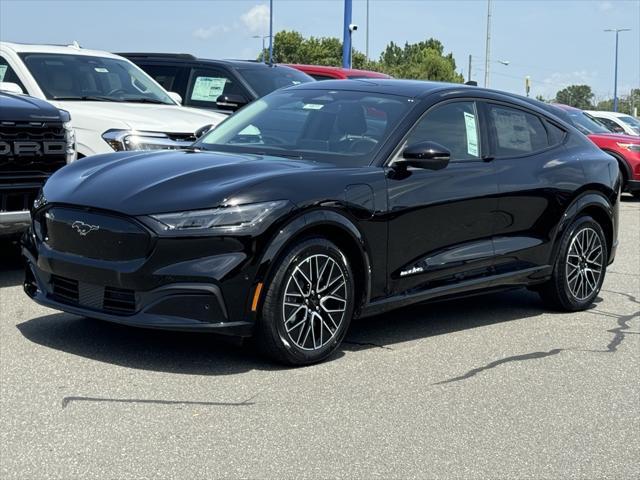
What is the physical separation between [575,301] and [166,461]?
4373mm

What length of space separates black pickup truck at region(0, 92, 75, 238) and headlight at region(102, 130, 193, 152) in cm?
90

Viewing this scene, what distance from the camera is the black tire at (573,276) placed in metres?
7.62

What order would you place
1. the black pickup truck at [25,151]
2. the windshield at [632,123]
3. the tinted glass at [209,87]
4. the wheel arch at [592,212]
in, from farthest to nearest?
the windshield at [632,123] → the tinted glass at [209,87] → the black pickup truck at [25,151] → the wheel arch at [592,212]

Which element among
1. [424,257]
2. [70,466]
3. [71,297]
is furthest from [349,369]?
[70,466]

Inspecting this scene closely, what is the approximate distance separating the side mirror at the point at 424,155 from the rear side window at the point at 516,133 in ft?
3.02

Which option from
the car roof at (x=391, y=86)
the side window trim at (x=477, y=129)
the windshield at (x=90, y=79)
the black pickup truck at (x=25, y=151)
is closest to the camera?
the side window trim at (x=477, y=129)

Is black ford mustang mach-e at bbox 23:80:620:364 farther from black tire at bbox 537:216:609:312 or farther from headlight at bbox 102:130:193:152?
headlight at bbox 102:130:193:152

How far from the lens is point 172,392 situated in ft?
17.1

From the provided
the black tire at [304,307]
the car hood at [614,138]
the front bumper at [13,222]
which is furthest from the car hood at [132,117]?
the car hood at [614,138]

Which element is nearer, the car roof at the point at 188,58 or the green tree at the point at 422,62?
the car roof at the point at 188,58

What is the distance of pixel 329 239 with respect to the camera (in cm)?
589

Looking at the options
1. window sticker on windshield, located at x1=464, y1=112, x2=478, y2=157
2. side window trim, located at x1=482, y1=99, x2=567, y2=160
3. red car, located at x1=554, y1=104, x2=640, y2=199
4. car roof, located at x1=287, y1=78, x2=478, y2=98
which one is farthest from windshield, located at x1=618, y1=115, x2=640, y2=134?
window sticker on windshield, located at x1=464, y1=112, x2=478, y2=157

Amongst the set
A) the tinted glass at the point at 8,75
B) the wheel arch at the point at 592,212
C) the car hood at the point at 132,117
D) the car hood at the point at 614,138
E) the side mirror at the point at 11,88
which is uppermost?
the tinted glass at the point at 8,75

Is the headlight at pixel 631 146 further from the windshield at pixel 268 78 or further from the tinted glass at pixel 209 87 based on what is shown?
the tinted glass at pixel 209 87
